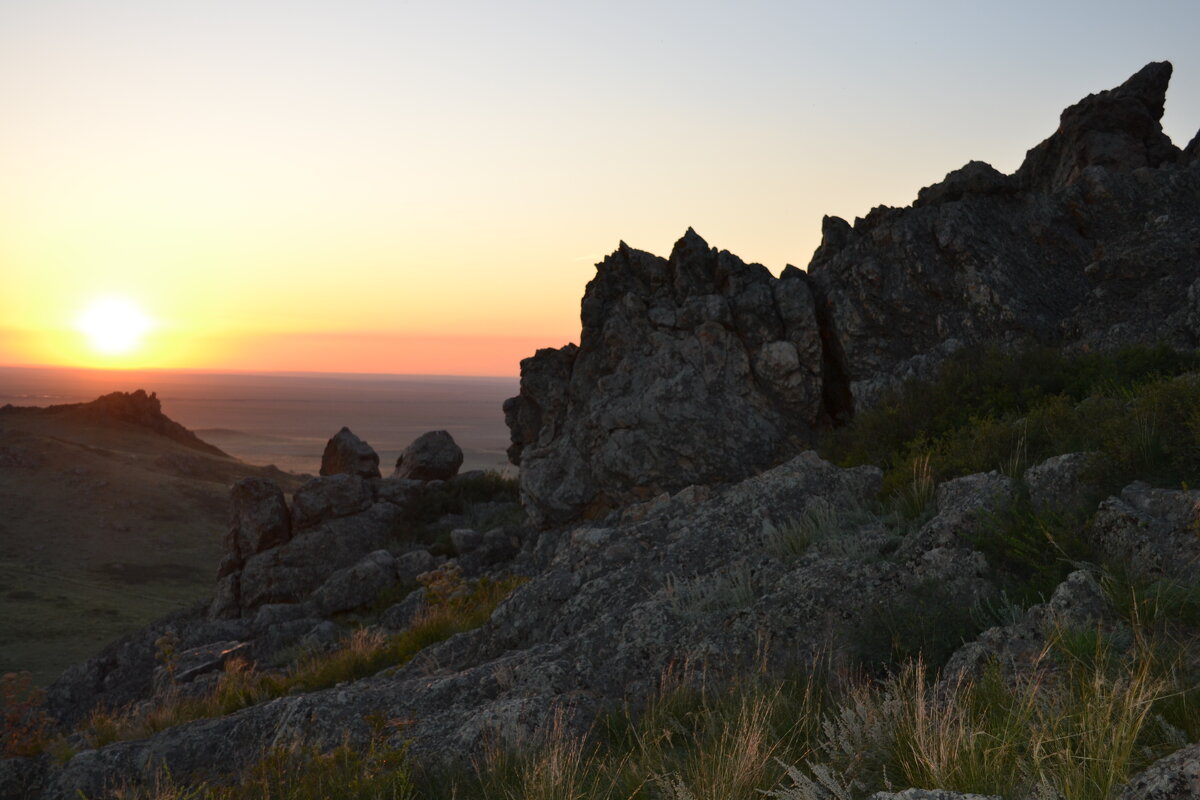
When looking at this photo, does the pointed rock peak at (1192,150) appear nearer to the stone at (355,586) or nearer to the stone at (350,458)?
the stone at (355,586)

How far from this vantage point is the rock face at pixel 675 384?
16.7 meters

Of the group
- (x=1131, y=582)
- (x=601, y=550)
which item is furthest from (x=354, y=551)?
(x=1131, y=582)

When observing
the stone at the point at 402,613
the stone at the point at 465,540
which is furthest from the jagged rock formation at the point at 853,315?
the stone at the point at 402,613

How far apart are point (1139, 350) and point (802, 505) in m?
6.48

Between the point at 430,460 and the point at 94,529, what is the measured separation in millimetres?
19853

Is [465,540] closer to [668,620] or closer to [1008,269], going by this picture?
[668,620]

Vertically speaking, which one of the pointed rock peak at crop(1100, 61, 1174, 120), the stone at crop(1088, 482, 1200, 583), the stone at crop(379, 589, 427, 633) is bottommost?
the stone at crop(379, 589, 427, 633)

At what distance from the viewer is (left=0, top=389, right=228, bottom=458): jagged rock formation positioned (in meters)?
58.6

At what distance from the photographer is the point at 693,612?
293 inches

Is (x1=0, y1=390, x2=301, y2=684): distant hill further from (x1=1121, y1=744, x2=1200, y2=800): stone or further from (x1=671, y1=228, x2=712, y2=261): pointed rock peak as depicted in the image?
(x1=1121, y1=744, x2=1200, y2=800): stone

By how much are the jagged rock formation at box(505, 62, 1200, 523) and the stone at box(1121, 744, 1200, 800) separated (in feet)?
40.3

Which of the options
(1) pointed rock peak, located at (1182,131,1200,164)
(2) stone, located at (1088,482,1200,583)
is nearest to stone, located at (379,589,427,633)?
(2) stone, located at (1088,482,1200,583)

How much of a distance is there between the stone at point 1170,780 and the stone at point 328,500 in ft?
73.7

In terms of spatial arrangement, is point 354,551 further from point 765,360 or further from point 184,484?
point 184,484
